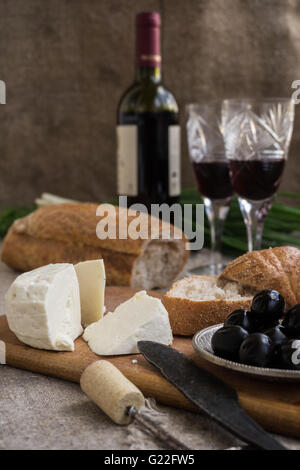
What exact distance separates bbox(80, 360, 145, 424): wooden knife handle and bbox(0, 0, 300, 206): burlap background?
2248mm

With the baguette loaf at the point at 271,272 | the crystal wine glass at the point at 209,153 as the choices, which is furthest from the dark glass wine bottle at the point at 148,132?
the baguette loaf at the point at 271,272

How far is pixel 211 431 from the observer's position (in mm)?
876

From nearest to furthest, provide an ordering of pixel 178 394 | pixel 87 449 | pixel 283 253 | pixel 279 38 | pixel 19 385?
pixel 87 449 < pixel 178 394 < pixel 19 385 < pixel 283 253 < pixel 279 38

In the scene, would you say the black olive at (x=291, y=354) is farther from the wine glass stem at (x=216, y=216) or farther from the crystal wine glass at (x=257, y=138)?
the wine glass stem at (x=216, y=216)

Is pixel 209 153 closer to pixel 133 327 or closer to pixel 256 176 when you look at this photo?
pixel 256 176

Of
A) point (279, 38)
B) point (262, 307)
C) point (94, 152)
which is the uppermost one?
point (279, 38)

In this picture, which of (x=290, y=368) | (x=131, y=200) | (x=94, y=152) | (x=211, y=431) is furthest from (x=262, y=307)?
(x=94, y=152)

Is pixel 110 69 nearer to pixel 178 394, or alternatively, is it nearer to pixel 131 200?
pixel 131 200

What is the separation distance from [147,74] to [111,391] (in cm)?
149

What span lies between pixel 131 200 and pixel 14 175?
119 centimetres

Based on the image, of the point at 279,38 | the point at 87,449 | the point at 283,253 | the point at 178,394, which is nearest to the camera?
the point at 87,449

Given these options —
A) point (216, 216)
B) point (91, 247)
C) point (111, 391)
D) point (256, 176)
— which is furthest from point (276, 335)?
point (216, 216)

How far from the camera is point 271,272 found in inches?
50.0

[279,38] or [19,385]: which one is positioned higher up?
[279,38]
